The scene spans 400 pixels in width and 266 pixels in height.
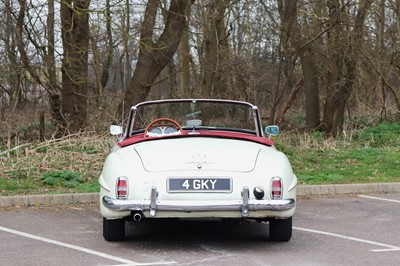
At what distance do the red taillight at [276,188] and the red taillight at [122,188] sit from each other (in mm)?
1348

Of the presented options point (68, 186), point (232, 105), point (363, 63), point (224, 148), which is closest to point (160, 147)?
point (224, 148)

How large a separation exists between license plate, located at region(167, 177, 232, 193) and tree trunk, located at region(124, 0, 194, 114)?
438 inches

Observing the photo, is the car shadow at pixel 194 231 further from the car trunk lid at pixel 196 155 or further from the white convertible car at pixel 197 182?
the car trunk lid at pixel 196 155

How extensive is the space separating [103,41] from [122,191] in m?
18.1

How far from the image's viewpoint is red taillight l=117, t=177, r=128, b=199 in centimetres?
608

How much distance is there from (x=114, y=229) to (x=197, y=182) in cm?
113

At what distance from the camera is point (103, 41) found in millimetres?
23594

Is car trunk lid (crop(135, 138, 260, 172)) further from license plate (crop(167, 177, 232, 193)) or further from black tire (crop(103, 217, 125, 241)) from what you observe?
black tire (crop(103, 217, 125, 241))

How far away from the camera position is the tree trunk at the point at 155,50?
55.8 ft

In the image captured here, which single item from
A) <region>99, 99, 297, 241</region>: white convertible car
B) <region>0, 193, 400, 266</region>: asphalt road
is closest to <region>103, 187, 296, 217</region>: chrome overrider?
<region>99, 99, 297, 241</region>: white convertible car

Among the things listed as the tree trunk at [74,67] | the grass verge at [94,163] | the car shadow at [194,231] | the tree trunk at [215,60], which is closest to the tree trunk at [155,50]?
the tree trunk at [74,67]

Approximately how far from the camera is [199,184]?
596 cm

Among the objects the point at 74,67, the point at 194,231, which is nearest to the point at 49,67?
the point at 74,67

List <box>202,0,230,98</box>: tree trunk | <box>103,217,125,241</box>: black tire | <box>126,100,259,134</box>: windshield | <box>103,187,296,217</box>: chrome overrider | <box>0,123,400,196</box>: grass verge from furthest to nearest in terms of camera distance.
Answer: <box>202,0,230,98</box>: tree trunk, <box>0,123,400,196</box>: grass verge, <box>126,100,259,134</box>: windshield, <box>103,217,125,241</box>: black tire, <box>103,187,296,217</box>: chrome overrider
